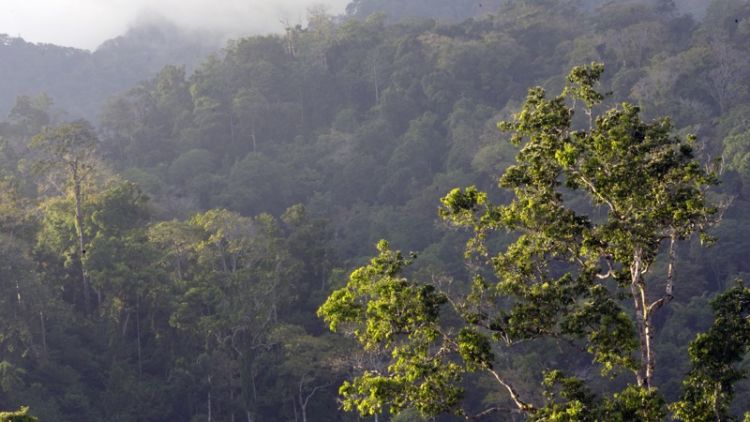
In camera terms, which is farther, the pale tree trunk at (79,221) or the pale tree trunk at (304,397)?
the pale tree trunk at (79,221)

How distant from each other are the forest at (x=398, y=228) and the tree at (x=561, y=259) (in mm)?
34

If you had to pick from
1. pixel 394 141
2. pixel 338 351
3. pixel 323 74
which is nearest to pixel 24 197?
pixel 338 351

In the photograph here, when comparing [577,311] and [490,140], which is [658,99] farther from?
[577,311]

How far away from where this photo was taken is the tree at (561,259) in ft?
36.8

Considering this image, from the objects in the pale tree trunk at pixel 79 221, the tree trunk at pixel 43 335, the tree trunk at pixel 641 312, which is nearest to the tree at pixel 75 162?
the pale tree trunk at pixel 79 221

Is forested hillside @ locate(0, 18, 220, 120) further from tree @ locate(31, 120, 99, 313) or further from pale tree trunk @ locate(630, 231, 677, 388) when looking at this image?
pale tree trunk @ locate(630, 231, 677, 388)

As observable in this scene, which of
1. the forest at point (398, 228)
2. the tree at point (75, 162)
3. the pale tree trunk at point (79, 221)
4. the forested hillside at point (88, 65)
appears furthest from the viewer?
the forested hillside at point (88, 65)

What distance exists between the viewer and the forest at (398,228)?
37.5ft

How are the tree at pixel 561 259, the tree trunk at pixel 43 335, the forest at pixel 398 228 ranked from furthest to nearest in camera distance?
1. the tree trunk at pixel 43 335
2. the forest at pixel 398 228
3. the tree at pixel 561 259

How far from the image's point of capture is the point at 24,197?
3866cm

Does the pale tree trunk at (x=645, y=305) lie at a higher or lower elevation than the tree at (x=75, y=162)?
lower

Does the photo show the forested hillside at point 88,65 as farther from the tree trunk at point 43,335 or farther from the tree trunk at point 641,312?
the tree trunk at point 641,312

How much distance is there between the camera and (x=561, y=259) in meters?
12.1

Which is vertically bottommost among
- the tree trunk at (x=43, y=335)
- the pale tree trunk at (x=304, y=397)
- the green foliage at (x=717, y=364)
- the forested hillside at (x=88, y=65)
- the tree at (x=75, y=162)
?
the tree trunk at (x=43, y=335)
